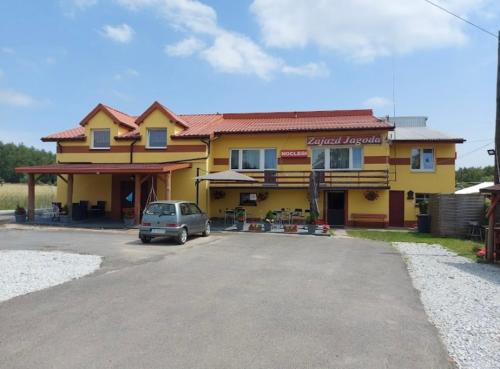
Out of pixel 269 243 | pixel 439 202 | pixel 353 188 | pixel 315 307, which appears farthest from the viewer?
pixel 353 188

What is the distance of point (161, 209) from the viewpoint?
13.7m

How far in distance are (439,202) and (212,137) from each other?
1228 cm

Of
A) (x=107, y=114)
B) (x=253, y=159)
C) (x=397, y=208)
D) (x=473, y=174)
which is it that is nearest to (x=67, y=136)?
(x=107, y=114)

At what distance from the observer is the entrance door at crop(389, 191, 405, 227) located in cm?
2216

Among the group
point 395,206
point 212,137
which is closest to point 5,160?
point 212,137

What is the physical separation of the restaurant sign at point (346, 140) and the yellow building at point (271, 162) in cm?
5

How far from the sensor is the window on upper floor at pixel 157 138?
2217 centimetres

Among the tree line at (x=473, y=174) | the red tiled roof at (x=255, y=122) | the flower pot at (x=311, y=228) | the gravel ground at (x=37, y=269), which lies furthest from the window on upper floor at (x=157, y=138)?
the tree line at (x=473, y=174)

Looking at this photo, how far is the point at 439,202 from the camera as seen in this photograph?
17.9 meters

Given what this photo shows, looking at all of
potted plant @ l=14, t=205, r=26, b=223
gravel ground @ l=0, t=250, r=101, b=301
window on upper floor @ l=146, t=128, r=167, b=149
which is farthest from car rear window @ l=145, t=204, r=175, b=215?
potted plant @ l=14, t=205, r=26, b=223

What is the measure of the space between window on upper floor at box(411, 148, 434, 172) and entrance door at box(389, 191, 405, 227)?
1.79m

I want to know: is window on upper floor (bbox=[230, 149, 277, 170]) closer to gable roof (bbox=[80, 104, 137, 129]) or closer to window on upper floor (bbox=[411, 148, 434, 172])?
gable roof (bbox=[80, 104, 137, 129])

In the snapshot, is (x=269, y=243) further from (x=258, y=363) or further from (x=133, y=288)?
(x=258, y=363)

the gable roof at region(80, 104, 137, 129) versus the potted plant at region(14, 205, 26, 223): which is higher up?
the gable roof at region(80, 104, 137, 129)
